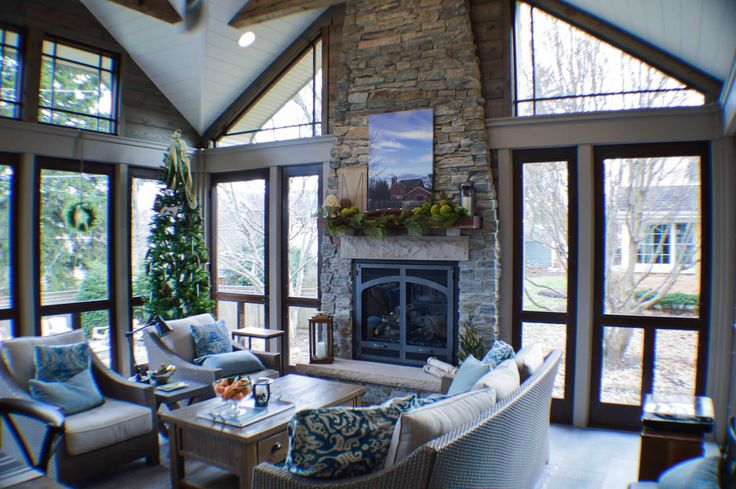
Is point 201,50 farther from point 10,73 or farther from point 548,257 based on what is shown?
point 548,257

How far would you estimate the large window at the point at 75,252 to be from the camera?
16.7 ft

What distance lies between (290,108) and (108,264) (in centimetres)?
271

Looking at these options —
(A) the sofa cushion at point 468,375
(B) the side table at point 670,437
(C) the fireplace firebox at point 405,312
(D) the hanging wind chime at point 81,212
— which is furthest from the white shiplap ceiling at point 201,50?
(B) the side table at point 670,437

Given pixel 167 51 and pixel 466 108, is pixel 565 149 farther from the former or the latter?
pixel 167 51

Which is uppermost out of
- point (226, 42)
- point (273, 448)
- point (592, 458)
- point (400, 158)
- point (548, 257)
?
point (226, 42)

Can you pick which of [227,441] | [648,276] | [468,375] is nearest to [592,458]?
[468,375]

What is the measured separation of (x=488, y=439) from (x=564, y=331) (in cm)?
270

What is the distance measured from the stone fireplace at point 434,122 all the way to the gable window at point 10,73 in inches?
121

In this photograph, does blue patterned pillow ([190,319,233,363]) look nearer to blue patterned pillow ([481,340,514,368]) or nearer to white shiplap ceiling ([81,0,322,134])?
blue patterned pillow ([481,340,514,368])

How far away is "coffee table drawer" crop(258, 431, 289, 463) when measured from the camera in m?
3.09

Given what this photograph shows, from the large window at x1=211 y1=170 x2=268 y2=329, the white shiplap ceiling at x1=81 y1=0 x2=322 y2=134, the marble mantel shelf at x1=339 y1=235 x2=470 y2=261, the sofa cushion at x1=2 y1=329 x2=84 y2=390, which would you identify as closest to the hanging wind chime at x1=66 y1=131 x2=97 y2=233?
the white shiplap ceiling at x1=81 y1=0 x2=322 y2=134

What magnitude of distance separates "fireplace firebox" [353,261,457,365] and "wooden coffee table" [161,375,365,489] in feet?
5.15

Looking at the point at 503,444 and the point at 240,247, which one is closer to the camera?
the point at 503,444

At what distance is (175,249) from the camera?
5.67 m
